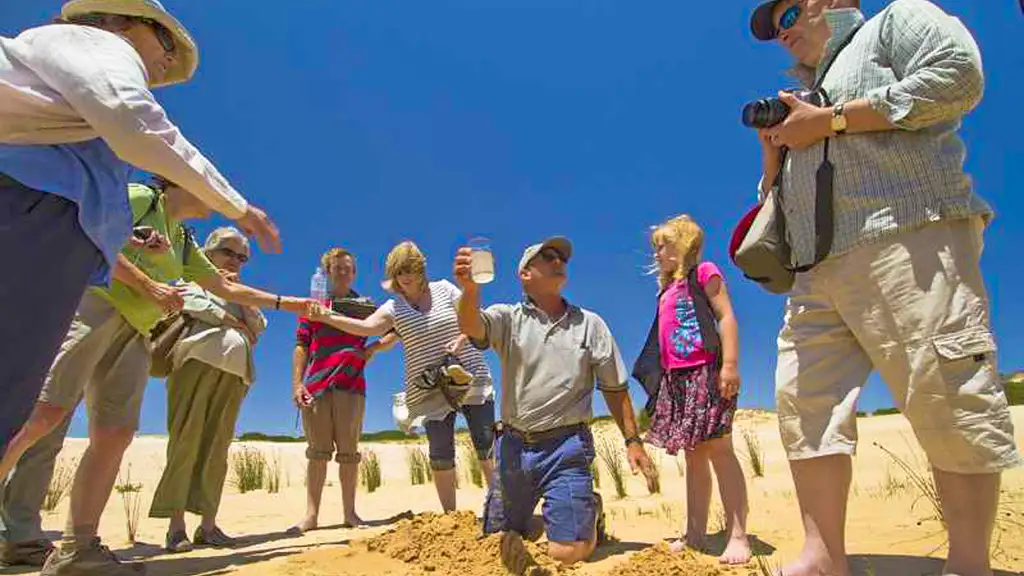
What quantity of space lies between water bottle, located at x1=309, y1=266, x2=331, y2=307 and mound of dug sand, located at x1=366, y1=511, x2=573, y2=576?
6.79ft

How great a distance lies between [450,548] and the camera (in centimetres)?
355

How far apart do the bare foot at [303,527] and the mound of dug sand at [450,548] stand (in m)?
1.36

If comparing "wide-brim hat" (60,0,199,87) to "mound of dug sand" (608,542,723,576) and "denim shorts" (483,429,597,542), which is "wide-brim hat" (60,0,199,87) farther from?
"mound of dug sand" (608,542,723,576)

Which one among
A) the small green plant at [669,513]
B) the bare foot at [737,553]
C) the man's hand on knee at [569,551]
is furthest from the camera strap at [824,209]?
the small green plant at [669,513]

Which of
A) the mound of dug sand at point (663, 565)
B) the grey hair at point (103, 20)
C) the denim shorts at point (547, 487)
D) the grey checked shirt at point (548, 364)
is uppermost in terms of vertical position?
the grey hair at point (103, 20)

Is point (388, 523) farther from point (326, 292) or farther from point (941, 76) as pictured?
point (941, 76)

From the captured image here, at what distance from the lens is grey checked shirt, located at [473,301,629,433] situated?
392 cm

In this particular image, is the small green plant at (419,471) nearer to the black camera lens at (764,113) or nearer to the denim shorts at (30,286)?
the black camera lens at (764,113)

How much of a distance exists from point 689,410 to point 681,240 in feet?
3.32

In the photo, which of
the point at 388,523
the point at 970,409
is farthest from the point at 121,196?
the point at 388,523

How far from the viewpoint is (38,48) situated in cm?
193

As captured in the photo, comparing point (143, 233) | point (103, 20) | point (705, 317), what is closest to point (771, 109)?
point (705, 317)

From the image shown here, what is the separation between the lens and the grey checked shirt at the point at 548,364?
12.9ft

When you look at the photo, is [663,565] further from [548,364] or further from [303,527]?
[303,527]
